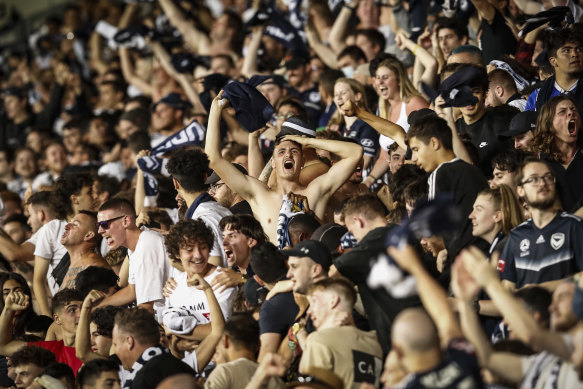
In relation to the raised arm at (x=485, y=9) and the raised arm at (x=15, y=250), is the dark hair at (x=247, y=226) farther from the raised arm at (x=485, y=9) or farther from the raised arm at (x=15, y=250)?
the raised arm at (x=485, y=9)

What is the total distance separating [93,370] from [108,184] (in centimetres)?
478

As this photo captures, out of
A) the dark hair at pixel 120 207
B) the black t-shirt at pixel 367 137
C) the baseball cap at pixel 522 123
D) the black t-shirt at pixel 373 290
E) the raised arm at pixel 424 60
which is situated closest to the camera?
the black t-shirt at pixel 373 290

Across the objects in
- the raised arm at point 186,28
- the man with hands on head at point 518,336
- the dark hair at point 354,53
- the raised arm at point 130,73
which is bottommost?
the raised arm at point 130,73

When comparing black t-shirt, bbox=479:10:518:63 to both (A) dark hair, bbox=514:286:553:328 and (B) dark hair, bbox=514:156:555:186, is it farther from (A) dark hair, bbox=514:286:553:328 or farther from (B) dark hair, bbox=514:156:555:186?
(A) dark hair, bbox=514:286:553:328

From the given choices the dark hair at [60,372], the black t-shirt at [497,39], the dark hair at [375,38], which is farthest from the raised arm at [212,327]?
the dark hair at [375,38]

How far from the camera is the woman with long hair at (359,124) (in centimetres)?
1013

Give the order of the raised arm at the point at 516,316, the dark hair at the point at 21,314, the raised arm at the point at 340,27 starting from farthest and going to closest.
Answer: the raised arm at the point at 340,27 < the dark hair at the point at 21,314 < the raised arm at the point at 516,316

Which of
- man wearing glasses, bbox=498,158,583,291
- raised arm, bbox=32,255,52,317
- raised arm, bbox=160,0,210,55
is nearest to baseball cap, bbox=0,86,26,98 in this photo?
raised arm, bbox=160,0,210,55

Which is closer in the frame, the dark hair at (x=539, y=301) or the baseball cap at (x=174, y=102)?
the dark hair at (x=539, y=301)

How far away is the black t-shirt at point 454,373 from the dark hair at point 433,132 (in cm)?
265

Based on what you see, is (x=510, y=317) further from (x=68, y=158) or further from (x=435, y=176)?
(x=68, y=158)

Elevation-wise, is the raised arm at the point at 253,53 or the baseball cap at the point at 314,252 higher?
the baseball cap at the point at 314,252

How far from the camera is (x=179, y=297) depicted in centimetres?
778

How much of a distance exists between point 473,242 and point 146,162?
4.21m
